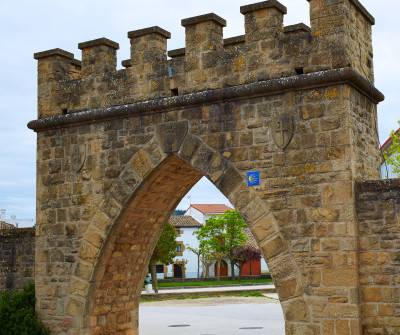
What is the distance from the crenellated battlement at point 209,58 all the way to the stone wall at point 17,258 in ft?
7.36

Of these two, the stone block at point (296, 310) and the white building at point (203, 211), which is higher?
the white building at point (203, 211)

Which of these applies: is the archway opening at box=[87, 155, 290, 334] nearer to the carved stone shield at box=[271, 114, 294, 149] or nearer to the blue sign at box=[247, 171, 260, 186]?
the blue sign at box=[247, 171, 260, 186]

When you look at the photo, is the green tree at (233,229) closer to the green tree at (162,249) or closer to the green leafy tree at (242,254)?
the green leafy tree at (242,254)

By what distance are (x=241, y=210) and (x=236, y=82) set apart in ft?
5.57

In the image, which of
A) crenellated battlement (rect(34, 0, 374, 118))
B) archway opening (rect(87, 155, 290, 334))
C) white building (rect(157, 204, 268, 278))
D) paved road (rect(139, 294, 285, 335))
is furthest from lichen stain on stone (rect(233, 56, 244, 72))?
white building (rect(157, 204, 268, 278))

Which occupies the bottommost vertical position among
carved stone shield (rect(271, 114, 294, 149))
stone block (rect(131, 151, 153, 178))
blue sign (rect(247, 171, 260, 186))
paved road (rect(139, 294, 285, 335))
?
paved road (rect(139, 294, 285, 335))

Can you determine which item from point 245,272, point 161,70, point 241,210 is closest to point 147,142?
point 161,70

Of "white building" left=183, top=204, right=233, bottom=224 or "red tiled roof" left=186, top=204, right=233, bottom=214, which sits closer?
"white building" left=183, top=204, right=233, bottom=224

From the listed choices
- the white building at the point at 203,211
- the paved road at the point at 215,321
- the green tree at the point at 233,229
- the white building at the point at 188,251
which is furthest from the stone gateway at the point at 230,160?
the white building at the point at 203,211

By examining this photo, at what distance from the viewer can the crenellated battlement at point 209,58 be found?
7.88 m

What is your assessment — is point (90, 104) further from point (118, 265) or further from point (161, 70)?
point (118, 265)

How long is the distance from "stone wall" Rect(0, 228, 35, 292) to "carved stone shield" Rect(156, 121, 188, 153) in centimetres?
334

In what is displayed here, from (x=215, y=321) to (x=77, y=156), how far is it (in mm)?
7137

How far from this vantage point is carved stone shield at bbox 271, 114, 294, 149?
7969 mm
